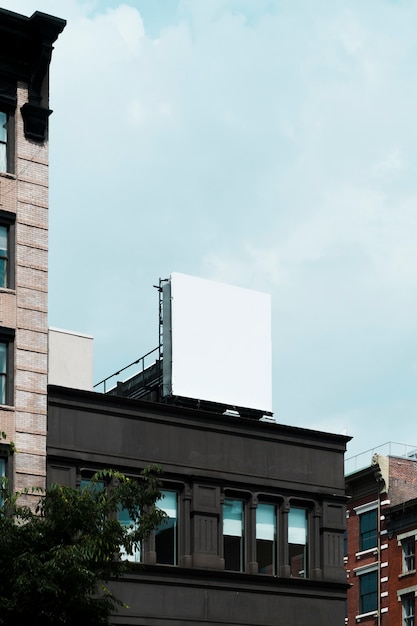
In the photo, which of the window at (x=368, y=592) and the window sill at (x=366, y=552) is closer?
the window at (x=368, y=592)

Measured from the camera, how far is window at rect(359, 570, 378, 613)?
6356 cm

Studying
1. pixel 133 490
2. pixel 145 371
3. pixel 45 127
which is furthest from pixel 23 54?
pixel 133 490

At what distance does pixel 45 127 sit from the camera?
125 feet

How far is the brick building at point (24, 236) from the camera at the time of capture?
35.2 m

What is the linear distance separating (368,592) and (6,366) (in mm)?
33583

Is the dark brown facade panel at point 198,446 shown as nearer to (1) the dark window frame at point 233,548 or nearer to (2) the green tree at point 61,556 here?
(1) the dark window frame at point 233,548

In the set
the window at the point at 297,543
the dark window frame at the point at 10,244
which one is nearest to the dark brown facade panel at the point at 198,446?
the window at the point at 297,543

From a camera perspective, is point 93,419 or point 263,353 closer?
point 93,419

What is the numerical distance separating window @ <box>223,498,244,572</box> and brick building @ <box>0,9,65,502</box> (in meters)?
6.12

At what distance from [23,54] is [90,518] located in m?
15.5

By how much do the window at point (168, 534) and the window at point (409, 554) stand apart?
1048 inches

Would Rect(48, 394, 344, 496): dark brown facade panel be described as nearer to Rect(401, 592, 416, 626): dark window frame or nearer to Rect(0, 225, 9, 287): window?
Rect(0, 225, 9, 287): window

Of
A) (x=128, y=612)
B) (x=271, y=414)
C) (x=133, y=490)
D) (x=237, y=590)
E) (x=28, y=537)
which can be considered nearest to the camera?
(x=28, y=537)

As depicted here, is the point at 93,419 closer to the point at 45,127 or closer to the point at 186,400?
the point at 186,400
